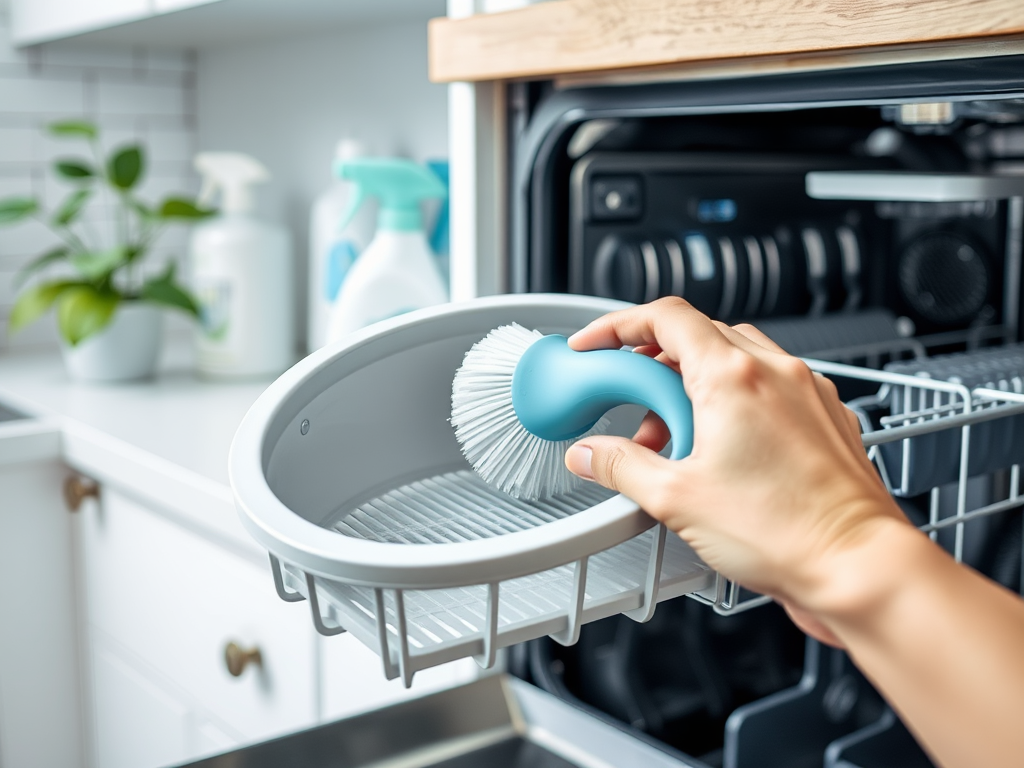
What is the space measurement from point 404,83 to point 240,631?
811mm

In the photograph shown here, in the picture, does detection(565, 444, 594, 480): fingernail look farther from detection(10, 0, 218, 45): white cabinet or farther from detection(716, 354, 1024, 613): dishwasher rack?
detection(10, 0, 218, 45): white cabinet

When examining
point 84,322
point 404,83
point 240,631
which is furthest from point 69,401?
point 404,83

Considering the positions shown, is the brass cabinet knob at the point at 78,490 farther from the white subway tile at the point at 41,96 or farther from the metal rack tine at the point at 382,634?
the metal rack tine at the point at 382,634

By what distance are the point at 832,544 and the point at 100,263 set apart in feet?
4.16

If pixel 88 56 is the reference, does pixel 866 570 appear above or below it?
below

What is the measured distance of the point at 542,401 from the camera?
498mm

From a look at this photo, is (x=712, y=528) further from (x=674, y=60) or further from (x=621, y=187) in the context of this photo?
(x=621, y=187)

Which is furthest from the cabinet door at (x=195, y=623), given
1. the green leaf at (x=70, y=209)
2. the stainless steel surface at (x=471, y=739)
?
the green leaf at (x=70, y=209)

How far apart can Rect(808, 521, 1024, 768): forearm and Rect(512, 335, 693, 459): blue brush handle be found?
0.29 ft

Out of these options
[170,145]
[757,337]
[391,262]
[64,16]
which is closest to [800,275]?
[391,262]

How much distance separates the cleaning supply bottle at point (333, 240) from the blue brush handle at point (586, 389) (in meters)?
0.79

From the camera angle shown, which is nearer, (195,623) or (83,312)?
(195,623)

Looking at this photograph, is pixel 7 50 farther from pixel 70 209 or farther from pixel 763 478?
pixel 763 478

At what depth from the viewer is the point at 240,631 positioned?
3.43 feet
